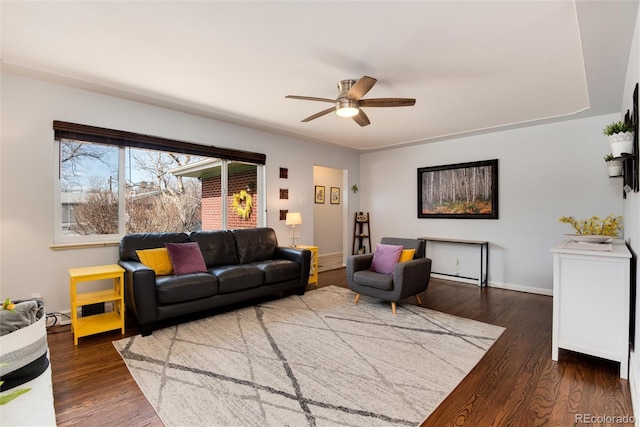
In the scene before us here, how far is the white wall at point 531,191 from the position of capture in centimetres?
414

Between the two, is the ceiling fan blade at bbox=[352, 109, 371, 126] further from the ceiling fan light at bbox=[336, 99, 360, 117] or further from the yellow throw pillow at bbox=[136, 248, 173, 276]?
the yellow throw pillow at bbox=[136, 248, 173, 276]

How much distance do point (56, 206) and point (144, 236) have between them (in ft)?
2.91

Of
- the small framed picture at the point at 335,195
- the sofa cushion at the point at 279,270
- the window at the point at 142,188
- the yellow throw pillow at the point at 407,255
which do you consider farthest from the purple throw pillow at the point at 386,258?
Answer: the small framed picture at the point at 335,195

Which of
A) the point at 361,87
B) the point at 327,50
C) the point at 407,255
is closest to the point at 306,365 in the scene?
the point at 407,255

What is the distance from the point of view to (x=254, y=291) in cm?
370

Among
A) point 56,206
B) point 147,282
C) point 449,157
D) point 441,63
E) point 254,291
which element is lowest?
point 254,291

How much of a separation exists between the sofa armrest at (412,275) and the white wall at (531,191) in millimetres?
1946

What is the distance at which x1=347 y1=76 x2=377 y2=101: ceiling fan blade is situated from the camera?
2514 mm

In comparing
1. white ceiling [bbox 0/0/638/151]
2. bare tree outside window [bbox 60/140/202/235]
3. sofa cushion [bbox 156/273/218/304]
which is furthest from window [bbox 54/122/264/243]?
sofa cushion [bbox 156/273/218/304]

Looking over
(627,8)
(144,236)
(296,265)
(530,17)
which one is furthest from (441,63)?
(144,236)

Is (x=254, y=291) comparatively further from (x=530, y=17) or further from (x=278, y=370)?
(x=530, y=17)

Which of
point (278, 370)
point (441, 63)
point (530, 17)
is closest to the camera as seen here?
point (530, 17)

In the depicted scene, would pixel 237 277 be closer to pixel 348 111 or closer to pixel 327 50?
pixel 348 111

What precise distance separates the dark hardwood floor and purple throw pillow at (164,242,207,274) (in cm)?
74
